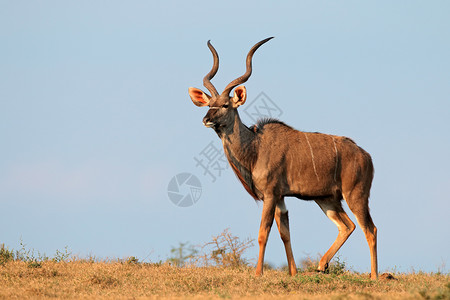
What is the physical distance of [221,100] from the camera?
12.0 metres

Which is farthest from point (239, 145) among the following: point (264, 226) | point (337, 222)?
point (337, 222)

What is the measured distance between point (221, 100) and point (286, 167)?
1831mm

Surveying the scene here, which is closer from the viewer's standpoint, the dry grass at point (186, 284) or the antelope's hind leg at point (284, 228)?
the dry grass at point (186, 284)

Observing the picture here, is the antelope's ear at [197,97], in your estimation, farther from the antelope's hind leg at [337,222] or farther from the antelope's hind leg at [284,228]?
the antelope's hind leg at [337,222]

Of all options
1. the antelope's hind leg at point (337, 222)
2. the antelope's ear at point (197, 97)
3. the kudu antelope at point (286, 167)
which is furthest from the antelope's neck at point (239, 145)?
the antelope's hind leg at point (337, 222)

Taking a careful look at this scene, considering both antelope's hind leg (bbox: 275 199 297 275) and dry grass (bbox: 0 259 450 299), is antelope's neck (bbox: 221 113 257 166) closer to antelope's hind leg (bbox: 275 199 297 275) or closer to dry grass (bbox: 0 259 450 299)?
antelope's hind leg (bbox: 275 199 297 275)

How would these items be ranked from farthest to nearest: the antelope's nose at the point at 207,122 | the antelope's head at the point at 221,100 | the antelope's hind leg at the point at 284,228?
the antelope's hind leg at the point at 284,228 < the antelope's head at the point at 221,100 < the antelope's nose at the point at 207,122

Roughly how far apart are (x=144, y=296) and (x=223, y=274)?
2.36 metres

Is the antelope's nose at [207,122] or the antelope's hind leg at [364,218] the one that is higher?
the antelope's nose at [207,122]

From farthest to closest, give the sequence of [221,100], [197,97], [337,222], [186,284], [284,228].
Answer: [337,222], [197,97], [284,228], [221,100], [186,284]

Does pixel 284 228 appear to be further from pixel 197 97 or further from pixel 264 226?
pixel 197 97

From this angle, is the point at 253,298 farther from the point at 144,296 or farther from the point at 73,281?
the point at 73,281

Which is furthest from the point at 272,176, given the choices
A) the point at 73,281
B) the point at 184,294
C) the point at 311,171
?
the point at 73,281

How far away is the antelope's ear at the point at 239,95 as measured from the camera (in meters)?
12.0
